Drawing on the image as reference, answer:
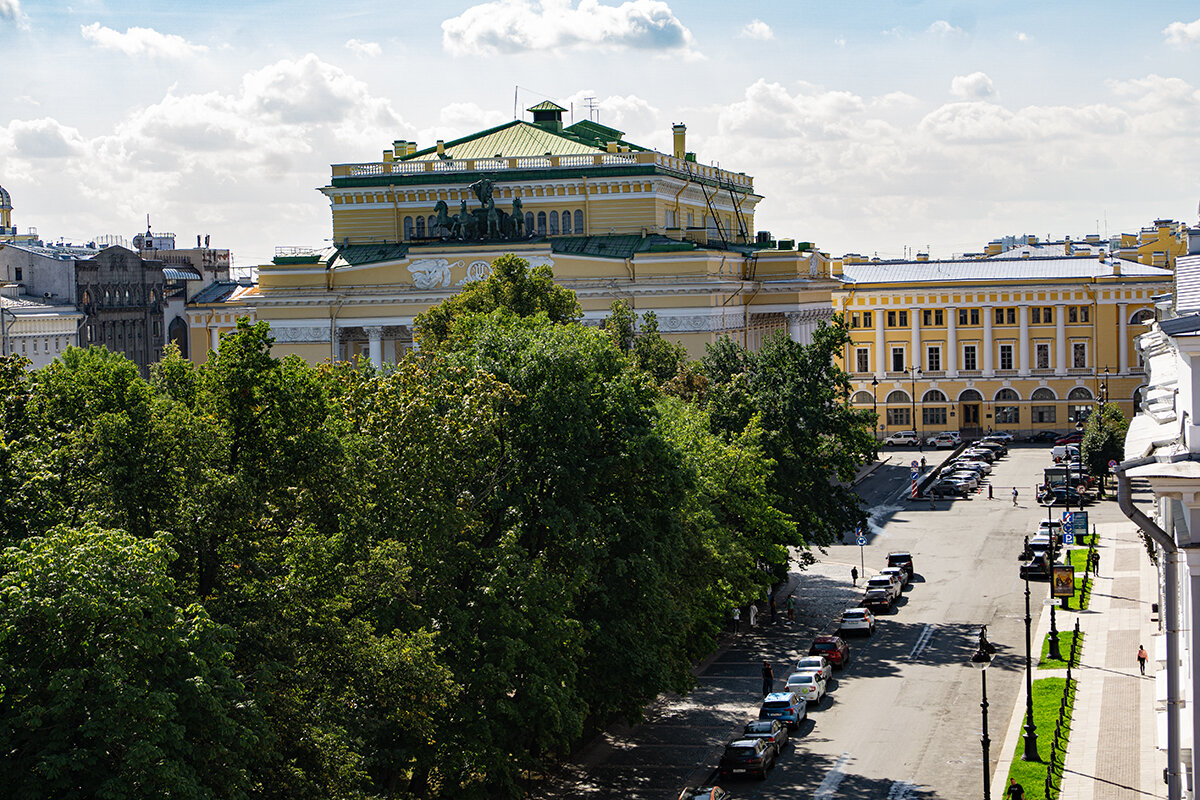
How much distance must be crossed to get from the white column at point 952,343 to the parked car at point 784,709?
83.8m

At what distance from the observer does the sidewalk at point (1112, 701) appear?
134ft

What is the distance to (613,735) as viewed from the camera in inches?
1871

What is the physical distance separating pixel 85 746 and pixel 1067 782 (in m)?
26.3

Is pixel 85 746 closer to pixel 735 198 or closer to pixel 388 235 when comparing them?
pixel 388 235

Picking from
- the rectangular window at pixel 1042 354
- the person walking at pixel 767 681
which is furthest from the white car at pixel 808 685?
the rectangular window at pixel 1042 354

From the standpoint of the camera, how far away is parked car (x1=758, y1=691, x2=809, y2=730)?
4678 centimetres

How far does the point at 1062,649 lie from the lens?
5584cm

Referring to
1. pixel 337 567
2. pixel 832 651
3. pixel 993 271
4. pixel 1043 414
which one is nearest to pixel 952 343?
pixel 993 271

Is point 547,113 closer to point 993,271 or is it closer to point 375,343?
point 375,343

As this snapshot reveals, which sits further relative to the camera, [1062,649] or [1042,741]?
[1062,649]

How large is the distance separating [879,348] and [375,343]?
51066mm

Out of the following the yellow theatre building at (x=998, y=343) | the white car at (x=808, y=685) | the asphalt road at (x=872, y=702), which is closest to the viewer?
the asphalt road at (x=872, y=702)

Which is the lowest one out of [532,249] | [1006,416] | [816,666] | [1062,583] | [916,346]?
[816,666]

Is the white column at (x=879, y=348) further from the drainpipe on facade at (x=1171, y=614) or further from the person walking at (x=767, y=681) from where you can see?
the drainpipe on facade at (x=1171, y=614)
